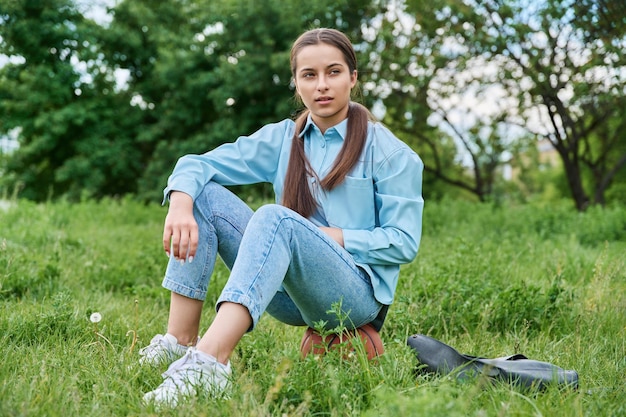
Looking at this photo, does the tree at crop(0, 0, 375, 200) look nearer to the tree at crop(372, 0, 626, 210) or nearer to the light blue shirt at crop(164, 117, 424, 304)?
the tree at crop(372, 0, 626, 210)

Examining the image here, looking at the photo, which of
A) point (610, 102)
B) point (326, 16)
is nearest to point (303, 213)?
point (610, 102)

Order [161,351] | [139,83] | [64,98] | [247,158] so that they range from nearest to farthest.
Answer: [161,351], [247,158], [64,98], [139,83]

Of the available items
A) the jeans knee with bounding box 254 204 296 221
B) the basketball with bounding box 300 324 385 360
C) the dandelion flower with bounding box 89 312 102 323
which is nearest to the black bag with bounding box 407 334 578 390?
the basketball with bounding box 300 324 385 360

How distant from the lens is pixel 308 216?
255 centimetres

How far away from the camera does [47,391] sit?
6.54 ft

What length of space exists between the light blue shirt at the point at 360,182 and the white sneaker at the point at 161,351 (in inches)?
22.7

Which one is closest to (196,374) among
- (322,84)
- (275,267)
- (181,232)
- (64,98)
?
(275,267)

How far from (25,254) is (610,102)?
28.7 feet

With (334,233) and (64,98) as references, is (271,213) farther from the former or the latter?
(64,98)

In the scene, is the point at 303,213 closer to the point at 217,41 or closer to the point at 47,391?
the point at 47,391

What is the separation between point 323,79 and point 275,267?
83 centimetres

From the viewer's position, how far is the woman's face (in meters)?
2.51

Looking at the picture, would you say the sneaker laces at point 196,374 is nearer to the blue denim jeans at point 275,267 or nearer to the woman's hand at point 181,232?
the blue denim jeans at point 275,267

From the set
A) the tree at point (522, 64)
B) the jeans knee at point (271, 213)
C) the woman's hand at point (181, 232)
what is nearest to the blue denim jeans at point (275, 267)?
the jeans knee at point (271, 213)
